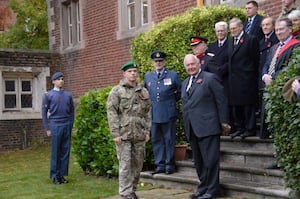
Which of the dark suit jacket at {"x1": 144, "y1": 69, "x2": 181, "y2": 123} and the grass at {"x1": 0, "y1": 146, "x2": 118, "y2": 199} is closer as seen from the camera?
the grass at {"x1": 0, "y1": 146, "x2": 118, "y2": 199}

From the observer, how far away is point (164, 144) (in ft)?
28.5

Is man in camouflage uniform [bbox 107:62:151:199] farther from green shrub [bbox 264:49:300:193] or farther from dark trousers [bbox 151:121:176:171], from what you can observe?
green shrub [bbox 264:49:300:193]

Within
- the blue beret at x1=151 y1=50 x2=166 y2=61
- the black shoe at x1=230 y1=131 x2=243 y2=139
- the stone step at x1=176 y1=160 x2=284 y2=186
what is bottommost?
the stone step at x1=176 y1=160 x2=284 y2=186

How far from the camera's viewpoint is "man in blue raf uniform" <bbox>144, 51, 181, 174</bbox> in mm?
8539

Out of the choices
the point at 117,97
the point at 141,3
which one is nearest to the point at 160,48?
the point at 117,97

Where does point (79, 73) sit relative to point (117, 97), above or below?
above

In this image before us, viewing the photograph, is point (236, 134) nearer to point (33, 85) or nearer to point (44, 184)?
point (44, 184)

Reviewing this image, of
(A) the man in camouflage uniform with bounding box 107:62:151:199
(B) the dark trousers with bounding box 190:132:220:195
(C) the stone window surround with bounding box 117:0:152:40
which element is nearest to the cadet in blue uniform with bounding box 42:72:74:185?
(A) the man in camouflage uniform with bounding box 107:62:151:199

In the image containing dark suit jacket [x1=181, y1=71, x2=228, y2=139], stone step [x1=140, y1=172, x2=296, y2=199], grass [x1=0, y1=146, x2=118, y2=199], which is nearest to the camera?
stone step [x1=140, y1=172, x2=296, y2=199]

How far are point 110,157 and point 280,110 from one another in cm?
439

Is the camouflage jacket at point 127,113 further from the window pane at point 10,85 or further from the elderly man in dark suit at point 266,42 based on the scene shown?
the window pane at point 10,85

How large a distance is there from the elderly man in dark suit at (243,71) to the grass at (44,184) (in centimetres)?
226

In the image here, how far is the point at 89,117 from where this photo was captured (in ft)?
33.5

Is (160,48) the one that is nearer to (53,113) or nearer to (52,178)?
(53,113)
